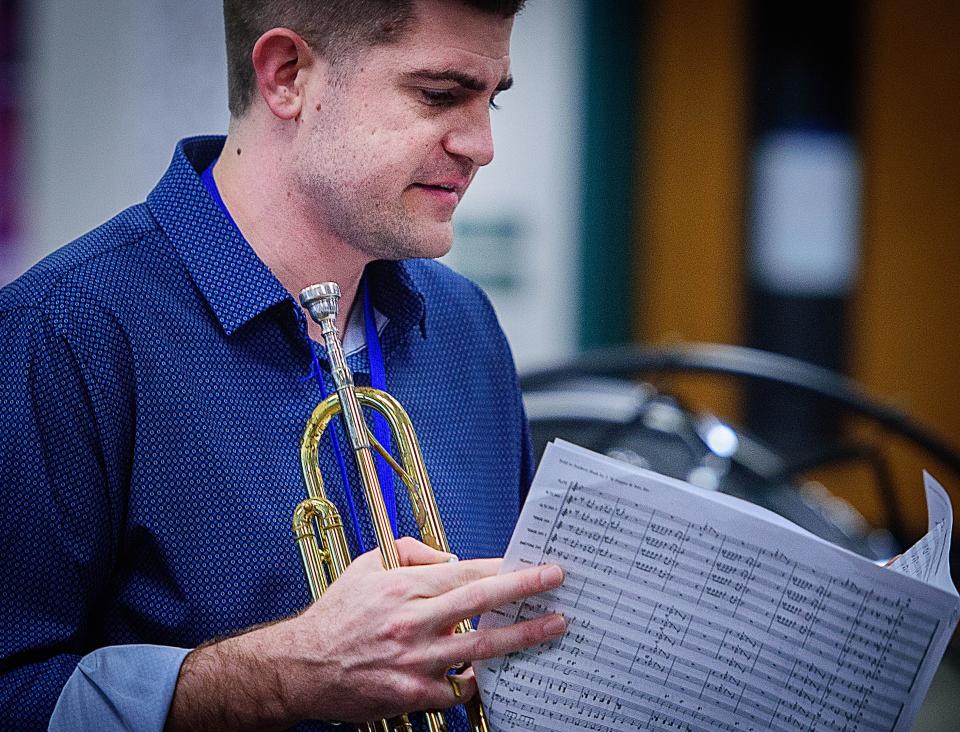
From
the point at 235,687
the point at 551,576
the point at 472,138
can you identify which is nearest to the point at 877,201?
the point at 472,138

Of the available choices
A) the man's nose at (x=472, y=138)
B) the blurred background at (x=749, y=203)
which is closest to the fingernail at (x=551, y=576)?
the man's nose at (x=472, y=138)

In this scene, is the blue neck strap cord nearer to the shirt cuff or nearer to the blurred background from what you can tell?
the shirt cuff

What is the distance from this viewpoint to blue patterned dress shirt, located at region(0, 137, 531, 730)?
1146 mm

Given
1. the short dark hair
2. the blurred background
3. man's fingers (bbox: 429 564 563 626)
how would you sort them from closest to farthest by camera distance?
man's fingers (bbox: 429 564 563 626), the short dark hair, the blurred background

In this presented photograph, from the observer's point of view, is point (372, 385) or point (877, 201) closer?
point (372, 385)

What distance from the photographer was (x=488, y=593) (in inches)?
41.9

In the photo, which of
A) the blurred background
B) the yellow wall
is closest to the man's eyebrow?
the blurred background

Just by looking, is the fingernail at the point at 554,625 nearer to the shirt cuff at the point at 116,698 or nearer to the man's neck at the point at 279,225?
the shirt cuff at the point at 116,698

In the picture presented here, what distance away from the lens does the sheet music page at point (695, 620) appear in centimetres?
108

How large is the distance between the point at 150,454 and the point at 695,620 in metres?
0.61

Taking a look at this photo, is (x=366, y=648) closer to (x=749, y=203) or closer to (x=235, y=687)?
(x=235, y=687)

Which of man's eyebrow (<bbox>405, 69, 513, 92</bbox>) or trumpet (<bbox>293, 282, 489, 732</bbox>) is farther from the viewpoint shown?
man's eyebrow (<bbox>405, 69, 513, 92</bbox>)

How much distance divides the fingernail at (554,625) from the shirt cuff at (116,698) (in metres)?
0.38

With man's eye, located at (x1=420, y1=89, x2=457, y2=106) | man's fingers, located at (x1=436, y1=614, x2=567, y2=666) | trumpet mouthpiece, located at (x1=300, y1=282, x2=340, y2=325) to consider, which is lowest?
man's fingers, located at (x1=436, y1=614, x2=567, y2=666)
